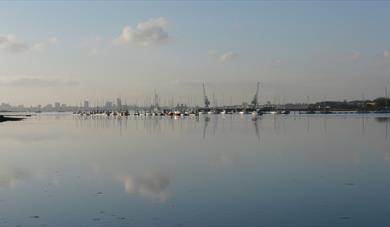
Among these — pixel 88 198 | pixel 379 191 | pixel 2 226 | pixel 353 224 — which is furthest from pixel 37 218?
pixel 379 191

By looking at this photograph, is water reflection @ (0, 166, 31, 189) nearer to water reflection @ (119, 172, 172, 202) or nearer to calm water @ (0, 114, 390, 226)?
calm water @ (0, 114, 390, 226)

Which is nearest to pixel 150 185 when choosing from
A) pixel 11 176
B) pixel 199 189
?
pixel 199 189

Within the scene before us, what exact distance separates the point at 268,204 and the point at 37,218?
5314 millimetres

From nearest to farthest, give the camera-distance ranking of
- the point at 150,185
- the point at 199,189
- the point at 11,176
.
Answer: the point at 199,189
the point at 150,185
the point at 11,176

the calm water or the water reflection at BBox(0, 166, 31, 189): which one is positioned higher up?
the water reflection at BBox(0, 166, 31, 189)

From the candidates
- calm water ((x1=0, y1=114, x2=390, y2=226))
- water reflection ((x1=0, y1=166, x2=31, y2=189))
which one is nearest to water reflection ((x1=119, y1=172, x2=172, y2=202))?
calm water ((x1=0, y1=114, x2=390, y2=226))

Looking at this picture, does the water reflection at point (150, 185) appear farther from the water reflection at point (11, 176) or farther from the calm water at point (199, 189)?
the water reflection at point (11, 176)

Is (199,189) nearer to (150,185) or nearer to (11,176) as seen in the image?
(150,185)

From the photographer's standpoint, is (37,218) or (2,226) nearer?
(2,226)

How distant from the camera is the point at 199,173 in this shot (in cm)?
1692

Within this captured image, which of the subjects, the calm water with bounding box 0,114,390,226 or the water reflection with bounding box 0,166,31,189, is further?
the water reflection with bounding box 0,166,31,189

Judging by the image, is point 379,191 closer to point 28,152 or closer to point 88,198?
point 88,198

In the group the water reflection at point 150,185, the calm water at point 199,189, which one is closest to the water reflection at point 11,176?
the calm water at point 199,189

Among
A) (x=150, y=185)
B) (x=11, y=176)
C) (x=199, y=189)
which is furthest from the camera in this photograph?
(x=11, y=176)
